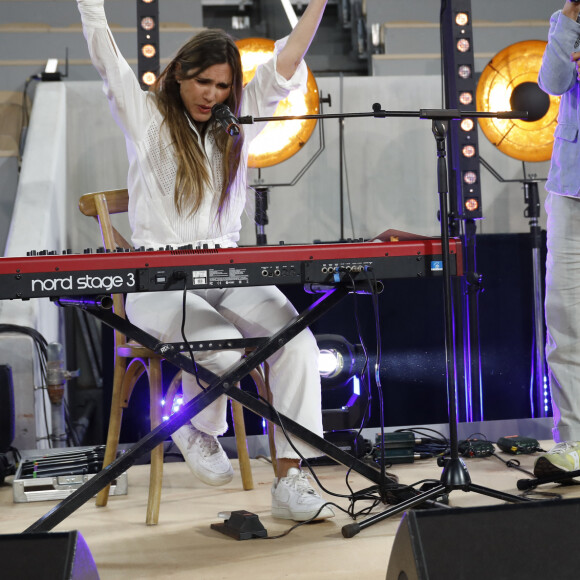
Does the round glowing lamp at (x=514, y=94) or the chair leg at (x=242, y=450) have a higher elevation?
the round glowing lamp at (x=514, y=94)

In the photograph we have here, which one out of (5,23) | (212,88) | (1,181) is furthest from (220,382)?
(5,23)

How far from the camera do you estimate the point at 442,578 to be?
40.7 inches

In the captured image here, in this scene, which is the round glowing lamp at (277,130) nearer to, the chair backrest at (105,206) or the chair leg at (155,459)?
the chair backrest at (105,206)

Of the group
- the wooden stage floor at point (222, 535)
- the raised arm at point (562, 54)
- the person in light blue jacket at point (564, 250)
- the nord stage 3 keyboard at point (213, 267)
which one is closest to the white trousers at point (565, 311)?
the person in light blue jacket at point (564, 250)

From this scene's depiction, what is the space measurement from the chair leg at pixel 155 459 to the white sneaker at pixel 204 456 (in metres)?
0.11

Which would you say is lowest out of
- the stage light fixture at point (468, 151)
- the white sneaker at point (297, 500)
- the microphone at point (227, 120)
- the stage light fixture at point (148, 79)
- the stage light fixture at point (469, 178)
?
the white sneaker at point (297, 500)

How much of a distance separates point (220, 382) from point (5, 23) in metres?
5.13

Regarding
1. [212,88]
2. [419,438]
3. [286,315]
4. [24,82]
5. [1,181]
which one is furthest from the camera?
[24,82]

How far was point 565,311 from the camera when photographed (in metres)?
2.54

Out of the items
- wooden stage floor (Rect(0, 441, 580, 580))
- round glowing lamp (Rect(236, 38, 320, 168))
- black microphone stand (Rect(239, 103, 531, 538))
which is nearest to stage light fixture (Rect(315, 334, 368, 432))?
wooden stage floor (Rect(0, 441, 580, 580))

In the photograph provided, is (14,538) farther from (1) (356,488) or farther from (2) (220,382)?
(1) (356,488)

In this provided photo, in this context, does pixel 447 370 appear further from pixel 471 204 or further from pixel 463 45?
pixel 463 45

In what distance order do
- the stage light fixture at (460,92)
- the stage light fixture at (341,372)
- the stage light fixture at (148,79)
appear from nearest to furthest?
1. the stage light fixture at (341,372)
2. the stage light fixture at (148,79)
3. the stage light fixture at (460,92)

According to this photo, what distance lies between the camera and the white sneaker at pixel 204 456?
2092 mm
